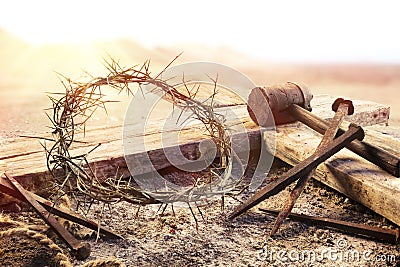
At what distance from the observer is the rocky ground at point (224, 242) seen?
1.38m

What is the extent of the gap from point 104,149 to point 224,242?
0.70 m

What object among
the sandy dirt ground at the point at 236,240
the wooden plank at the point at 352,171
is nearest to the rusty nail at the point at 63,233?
the sandy dirt ground at the point at 236,240

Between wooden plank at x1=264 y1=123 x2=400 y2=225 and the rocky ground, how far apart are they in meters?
0.07

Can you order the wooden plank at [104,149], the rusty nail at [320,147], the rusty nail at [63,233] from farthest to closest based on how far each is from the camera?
the wooden plank at [104,149] → the rusty nail at [320,147] → the rusty nail at [63,233]

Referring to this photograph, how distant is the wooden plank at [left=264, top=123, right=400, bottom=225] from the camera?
1.56 meters

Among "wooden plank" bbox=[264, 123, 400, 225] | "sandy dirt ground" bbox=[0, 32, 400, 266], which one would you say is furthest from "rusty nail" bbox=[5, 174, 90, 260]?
"wooden plank" bbox=[264, 123, 400, 225]

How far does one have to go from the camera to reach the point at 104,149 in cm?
193

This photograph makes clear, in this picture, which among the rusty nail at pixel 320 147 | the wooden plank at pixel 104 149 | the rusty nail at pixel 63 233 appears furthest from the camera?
the wooden plank at pixel 104 149

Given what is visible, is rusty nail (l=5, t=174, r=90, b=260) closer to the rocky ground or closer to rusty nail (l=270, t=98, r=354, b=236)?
the rocky ground

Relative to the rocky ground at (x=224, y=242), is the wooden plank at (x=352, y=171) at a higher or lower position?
higher

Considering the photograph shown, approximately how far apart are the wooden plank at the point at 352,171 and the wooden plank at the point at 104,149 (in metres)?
0.17

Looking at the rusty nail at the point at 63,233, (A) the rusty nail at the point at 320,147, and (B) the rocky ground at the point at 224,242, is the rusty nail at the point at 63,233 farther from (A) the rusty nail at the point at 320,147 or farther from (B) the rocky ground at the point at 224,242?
(A) the rusty nail at the point at 320,147

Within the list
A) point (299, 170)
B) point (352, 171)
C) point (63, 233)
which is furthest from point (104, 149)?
point (352, 171)

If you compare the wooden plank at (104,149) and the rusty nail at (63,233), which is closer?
the rusty nail at (63,233)
